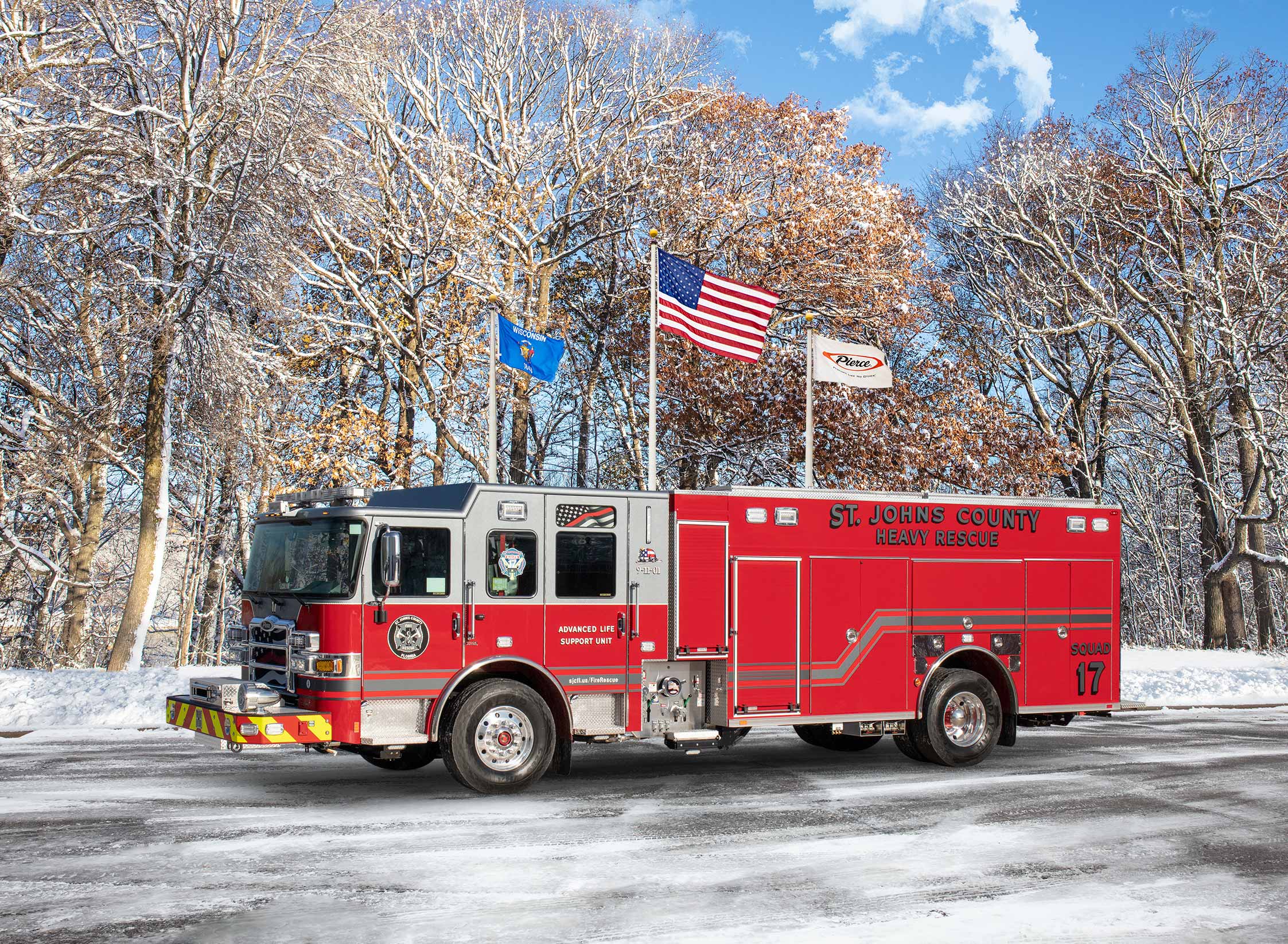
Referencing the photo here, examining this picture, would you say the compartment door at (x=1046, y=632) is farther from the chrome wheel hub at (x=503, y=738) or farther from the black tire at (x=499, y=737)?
the chrome wheel hub at (x=503, y=738)

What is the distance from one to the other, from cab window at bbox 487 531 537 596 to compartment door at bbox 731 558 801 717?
213cm

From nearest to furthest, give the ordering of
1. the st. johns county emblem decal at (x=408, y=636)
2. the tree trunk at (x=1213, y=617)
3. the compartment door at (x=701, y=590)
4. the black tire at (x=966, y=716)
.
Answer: the st. johns county emblem decal at (x=408, y=636) < the compartment door at (x=701, y=590) < the black tire at (x=966, y=716) < the tree trunk at (x=1213, y=617)

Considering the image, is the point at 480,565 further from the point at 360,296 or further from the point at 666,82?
the point at 666,82

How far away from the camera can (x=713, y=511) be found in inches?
472

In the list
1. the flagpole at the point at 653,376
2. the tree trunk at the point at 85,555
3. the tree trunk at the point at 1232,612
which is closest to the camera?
the flagpole at the point at 653,376

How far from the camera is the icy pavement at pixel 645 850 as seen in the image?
271 inches

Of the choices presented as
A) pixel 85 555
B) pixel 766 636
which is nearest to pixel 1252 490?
pixel 766 636

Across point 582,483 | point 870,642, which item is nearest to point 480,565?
point 870,642

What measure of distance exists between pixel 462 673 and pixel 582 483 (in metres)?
26.2

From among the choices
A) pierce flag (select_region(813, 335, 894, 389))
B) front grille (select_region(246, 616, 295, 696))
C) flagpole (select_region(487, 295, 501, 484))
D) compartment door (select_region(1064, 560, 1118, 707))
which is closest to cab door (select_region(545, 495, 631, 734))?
front grille (select_region(246, 616, 295, 696))

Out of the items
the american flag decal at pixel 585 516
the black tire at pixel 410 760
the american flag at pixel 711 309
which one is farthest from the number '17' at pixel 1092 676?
the american flag at pixel 711 309

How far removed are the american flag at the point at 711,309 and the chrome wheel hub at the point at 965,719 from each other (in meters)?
8.39

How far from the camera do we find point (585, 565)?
11375mm

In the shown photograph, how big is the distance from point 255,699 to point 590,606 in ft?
10.0
